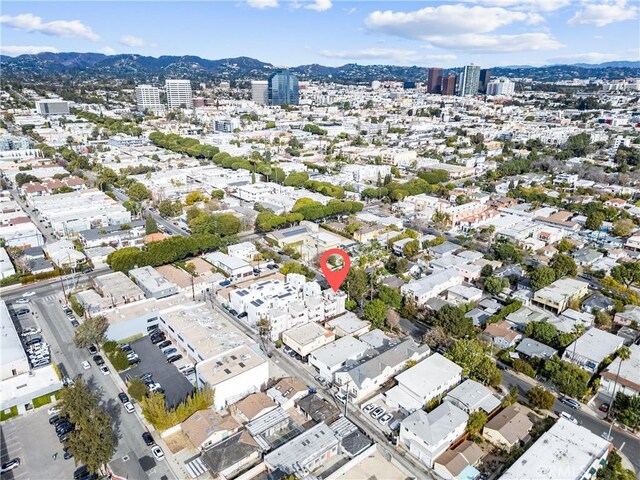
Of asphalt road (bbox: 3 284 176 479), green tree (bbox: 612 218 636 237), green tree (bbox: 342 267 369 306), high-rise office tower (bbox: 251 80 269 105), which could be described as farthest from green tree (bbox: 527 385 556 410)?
high-rise office tower (bbox: 251 80 269 105)

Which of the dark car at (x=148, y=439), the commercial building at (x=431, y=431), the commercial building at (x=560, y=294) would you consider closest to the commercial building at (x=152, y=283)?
the dark car at (x=148, y=439)

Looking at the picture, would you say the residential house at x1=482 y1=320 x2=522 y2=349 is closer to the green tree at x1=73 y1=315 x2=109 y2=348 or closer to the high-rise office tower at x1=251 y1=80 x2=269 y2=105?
the green tree at x1=73 y1=315 x2=109 y2=348

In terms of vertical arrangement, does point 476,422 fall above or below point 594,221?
below

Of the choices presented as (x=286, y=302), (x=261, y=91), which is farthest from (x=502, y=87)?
(x=286, y=302)

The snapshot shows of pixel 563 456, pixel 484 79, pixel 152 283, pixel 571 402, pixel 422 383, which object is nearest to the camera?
pixel 563 456

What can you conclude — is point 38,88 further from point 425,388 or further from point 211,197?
point 425,388

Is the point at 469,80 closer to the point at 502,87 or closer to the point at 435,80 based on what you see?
the point at 502,87
